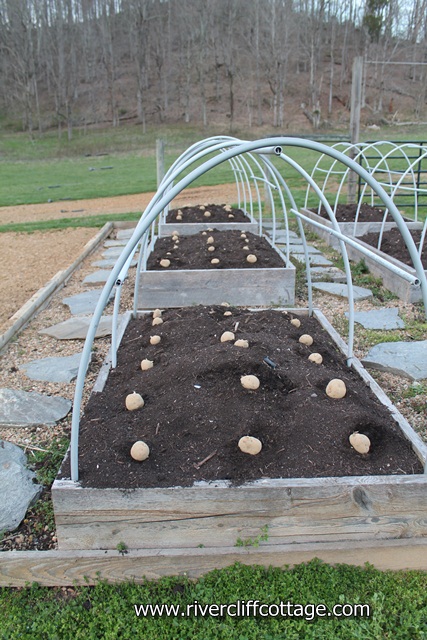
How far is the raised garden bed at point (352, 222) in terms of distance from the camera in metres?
7.85

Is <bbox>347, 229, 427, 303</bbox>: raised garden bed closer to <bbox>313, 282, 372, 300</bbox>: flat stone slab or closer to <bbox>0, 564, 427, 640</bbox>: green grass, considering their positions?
<bbox>313, 282, 372, 300</bbox>: flat stone slab

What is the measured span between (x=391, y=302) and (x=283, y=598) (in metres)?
3.98

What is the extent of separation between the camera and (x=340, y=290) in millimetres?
5801

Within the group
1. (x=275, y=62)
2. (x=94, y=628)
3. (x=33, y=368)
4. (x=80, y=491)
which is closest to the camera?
(x=94, y=628)

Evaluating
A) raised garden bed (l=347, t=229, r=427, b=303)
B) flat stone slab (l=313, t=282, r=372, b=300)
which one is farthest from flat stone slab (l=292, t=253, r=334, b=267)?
flat stone slab (l=313, t=282, r=372, b=300)

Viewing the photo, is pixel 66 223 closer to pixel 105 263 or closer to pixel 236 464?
pixel 105 263

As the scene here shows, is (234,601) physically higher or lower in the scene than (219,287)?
lower

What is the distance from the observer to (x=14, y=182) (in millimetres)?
17062

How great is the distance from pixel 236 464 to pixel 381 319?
3.04 meters

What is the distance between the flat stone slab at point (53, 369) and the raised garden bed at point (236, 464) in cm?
87

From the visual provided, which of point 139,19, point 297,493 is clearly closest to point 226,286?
point 297,493

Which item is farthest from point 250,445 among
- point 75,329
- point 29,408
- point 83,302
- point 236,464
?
point 83,302

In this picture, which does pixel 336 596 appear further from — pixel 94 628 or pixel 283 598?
pixel 94 628

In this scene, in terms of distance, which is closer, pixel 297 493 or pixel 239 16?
pixel 297 493
